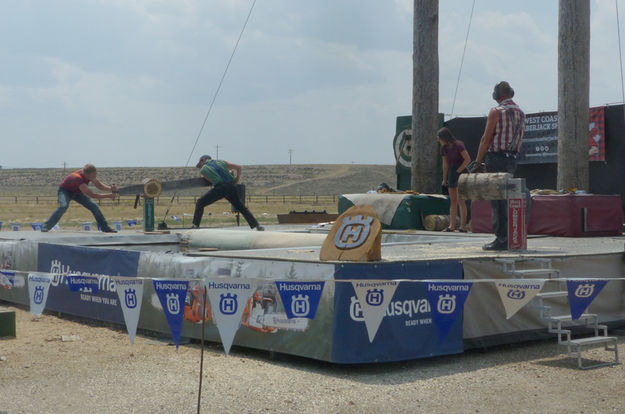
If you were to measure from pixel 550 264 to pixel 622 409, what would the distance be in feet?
9.20

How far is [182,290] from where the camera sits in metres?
7.12

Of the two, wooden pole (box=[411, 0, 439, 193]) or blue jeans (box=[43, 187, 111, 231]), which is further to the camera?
wooden pole (box=[411, 0, 439, 193])

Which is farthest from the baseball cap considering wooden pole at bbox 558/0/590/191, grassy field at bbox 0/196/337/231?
grassy field at bbox 0/196/337/231

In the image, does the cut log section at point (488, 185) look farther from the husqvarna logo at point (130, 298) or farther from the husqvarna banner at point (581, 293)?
the husqvarna logo at point (130, 298)

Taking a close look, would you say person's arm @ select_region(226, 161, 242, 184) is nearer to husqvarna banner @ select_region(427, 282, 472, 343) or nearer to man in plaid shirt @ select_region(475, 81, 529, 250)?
man in plaid shirt @ select_region(475, 81, 529, 250)

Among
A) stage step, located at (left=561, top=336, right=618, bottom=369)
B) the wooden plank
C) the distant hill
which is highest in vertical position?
the distant hill

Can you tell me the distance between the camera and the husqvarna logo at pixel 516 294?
302 inches

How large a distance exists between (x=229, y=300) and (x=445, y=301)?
7.20 ft

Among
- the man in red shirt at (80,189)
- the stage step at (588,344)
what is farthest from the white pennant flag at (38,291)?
the man in red shirt at (80,189)

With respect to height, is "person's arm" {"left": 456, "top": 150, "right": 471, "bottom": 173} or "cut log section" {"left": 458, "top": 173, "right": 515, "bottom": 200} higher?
"person's arm" {"left": 456, "top": 150, "right": 471, "bottom": 173}

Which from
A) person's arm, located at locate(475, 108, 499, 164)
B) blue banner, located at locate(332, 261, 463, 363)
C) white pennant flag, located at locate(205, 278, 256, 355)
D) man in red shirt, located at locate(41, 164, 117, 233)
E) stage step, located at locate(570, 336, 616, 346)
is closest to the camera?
white pennant flag, located at locate(205, 278, 256, 355)

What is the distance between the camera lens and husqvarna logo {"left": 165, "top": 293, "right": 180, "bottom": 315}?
716cm

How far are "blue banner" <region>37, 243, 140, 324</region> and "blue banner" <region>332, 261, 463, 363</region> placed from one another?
3.27m

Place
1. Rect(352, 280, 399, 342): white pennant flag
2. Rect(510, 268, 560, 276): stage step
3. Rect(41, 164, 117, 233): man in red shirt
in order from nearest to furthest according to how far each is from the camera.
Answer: Rect(352, 280, 399, 342): white pennant flag < Rect(510, 268, 560, 276): stage step < Rect(41, 164, 117, 233): man in red shirt
